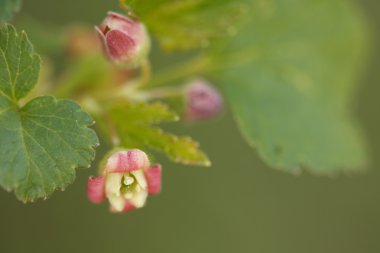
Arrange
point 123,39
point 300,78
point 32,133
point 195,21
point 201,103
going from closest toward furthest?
point 32,133 < point 123,39 < point 195,21 < point 201,103 < point 300,78

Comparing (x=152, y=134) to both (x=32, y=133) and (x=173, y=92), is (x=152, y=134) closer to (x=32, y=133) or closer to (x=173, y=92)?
(x=32, y=133)

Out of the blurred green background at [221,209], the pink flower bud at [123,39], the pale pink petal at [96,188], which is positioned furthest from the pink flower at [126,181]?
the blurred green background at [221,209]

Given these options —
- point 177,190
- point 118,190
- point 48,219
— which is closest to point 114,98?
point 118,190

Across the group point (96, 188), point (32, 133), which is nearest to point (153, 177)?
point (96, 188)

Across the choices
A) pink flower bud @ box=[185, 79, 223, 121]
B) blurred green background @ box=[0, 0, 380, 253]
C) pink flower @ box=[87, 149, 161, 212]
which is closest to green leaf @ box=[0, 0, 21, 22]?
pink flower @ box=[87, 149, 161, 212]

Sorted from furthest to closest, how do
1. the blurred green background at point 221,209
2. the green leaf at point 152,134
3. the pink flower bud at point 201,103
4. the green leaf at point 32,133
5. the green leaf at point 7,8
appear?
the blurred green background at point 221,209
the pink flower bud at point 201,103
the green leaf at point 152,134
the green leaf at point 7,8
the green leaf at point 32,133

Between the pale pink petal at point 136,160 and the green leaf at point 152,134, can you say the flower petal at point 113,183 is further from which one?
the green leaf at point 152,134
